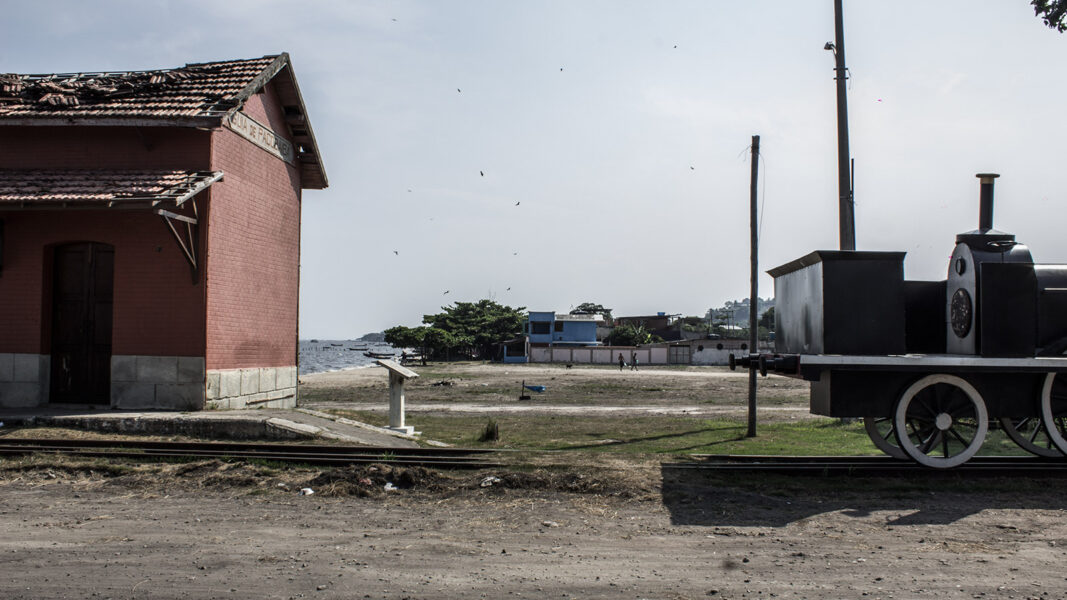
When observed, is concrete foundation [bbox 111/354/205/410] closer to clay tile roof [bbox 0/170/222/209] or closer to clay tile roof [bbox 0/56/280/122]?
clay tile roof [bbox 0/170/222/209]

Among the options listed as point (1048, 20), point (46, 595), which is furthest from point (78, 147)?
point (1048, 20)

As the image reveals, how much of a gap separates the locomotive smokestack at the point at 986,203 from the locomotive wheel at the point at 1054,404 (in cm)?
193

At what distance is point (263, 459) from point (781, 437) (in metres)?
9.86

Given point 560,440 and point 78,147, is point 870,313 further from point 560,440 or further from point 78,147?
point 78,147

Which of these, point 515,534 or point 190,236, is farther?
point 190,236

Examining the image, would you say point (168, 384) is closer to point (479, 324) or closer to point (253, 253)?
point (253, 253)

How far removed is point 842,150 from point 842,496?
44.0 ft

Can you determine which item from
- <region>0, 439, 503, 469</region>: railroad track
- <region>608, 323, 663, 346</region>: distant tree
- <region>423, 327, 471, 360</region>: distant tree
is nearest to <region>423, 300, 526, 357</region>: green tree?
<region>423, 327, 471, 360</region>: distant tree

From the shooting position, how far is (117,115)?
13336mm

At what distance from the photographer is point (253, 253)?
15438 millimetres

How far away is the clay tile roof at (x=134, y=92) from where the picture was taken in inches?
535

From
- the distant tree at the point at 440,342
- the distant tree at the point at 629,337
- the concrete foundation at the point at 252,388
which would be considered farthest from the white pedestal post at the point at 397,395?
the distant tree at the point at 629,337

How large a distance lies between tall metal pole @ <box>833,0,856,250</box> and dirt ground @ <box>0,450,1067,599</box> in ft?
35.7

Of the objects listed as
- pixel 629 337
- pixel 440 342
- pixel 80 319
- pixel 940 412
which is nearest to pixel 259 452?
pixel 80 319
